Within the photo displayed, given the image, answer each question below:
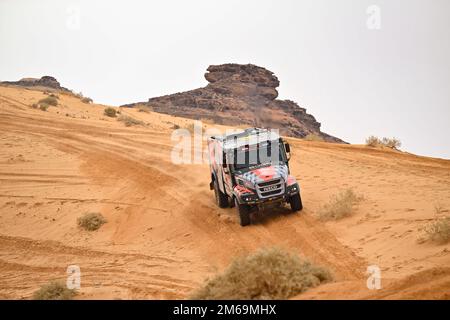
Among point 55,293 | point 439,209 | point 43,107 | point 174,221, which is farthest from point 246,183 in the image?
point 43,107

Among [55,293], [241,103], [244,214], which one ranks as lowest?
[55,293]

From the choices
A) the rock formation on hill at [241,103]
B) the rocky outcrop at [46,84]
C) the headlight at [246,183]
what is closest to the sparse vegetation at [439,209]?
the headlight at [246,183]

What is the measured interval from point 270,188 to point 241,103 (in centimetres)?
4341

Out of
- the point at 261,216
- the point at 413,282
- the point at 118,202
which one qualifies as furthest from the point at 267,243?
the point at 118,202

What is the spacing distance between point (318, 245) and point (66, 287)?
5.76 metres

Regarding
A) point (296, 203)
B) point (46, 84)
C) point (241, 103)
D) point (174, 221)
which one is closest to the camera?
point (296, 203)

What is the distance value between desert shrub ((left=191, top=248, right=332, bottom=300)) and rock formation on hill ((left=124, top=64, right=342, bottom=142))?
143 feet

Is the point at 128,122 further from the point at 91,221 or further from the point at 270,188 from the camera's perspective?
the point at 270,188

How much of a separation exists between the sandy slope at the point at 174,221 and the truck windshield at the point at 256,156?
60.3 inches

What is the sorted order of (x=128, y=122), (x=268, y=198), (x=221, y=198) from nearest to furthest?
(x=268, y=198) → (x=221, y=198) → (x=128, y=122)

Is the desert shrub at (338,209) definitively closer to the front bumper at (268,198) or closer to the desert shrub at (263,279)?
the front bumper at (268,198)

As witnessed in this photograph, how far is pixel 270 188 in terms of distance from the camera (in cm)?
1491

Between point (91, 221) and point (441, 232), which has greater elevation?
point (441, 232)

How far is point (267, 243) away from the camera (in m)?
13.5
